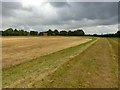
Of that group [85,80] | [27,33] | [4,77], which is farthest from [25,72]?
[27,33]

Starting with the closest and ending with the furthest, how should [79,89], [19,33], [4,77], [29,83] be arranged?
[79,89] < [29,83] < [4,77] < [19,33]

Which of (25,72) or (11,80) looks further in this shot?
(25,72)

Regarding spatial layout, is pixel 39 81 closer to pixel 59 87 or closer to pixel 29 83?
pixel 29 83

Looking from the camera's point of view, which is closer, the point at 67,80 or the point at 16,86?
the point at 16,86

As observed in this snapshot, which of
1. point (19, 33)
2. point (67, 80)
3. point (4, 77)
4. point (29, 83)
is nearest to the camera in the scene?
point (29, 83)

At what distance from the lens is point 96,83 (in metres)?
10.1

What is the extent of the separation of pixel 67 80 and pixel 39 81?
1.24 metres

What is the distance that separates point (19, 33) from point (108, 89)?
154 m

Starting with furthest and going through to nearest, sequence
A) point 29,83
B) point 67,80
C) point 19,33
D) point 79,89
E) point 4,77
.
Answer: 1. point 19,33
2. point 4,77
3. point 67,80
4. point 29,83
5. point 79,89

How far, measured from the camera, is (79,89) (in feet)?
29.2

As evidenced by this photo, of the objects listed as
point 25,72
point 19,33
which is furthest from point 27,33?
point 25,72

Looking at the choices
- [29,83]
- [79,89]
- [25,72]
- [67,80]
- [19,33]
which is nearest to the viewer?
[79,89]

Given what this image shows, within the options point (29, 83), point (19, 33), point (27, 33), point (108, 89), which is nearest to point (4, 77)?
point (29, 83)

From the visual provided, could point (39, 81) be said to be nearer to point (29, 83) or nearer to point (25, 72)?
point (29, 83)
